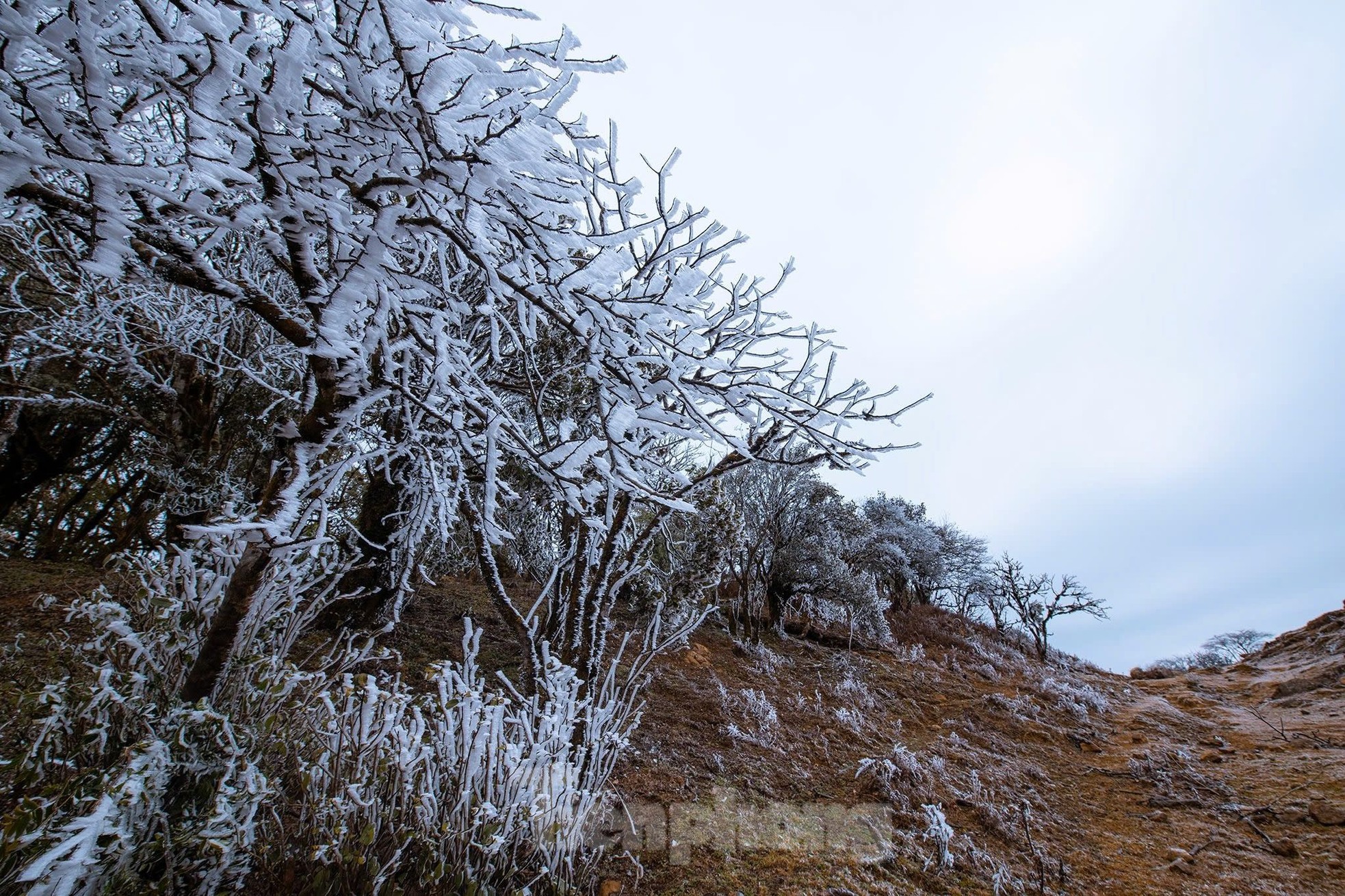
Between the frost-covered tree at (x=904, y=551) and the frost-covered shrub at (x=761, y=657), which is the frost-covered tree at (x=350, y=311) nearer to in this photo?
the frost-covered shrub at (x=761, y=657)

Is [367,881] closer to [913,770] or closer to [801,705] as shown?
[913,770]

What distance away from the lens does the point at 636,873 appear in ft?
7.68

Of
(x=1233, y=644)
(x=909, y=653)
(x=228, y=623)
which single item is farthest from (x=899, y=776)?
(x=1233, y=644)

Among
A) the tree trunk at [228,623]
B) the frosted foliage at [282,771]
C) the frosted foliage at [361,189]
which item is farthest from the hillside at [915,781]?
the frosted foliage at [361,189]

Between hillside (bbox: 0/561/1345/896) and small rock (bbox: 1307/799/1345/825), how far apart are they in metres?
0.02

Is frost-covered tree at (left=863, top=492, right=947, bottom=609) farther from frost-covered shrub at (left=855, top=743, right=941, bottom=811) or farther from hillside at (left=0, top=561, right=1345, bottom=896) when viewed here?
frost-covered shrub at (left=855, top=743, right=941, bottom=811)

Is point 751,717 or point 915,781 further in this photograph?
point 751,717

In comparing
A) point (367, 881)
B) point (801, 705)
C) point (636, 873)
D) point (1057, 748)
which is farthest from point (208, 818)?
point (1057, 748)

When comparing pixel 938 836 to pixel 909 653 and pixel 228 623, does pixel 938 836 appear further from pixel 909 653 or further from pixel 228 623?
pixel 909 653

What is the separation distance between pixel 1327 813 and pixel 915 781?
4.00 m

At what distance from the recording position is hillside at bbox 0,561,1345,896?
2779 millimetres

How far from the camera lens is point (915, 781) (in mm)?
4051

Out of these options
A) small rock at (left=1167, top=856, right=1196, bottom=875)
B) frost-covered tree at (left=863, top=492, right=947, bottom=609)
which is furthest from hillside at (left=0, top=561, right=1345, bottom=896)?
frost-covered tree at (left=863, top=492, right=947, bottom=609)

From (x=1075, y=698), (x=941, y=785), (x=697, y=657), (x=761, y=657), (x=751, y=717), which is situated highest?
(x=1075, y=698)
